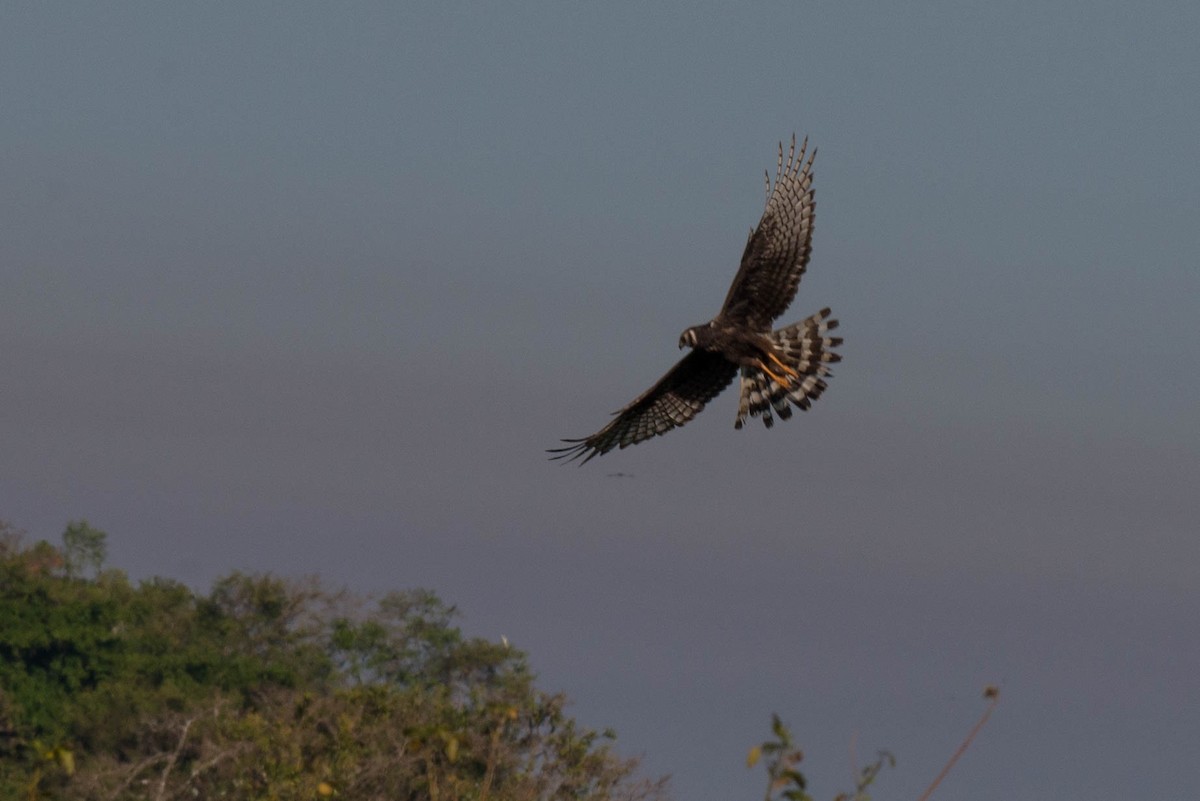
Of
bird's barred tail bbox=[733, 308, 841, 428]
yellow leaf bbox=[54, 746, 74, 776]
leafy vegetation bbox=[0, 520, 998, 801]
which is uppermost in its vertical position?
leafy vegetation bbox=[0, 520, 998, 801]

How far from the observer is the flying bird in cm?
1606

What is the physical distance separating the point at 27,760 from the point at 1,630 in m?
6.39

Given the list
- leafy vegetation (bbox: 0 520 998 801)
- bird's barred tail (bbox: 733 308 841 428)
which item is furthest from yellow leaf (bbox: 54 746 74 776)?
leafy vegetation (bbox: 0 520 998 801)

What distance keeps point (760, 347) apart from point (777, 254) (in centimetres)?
106

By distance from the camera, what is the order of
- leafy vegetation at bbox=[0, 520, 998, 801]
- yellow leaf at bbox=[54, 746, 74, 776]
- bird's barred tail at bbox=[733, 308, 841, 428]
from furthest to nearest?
leafy vegetation at bbox=[0, 520, 998, 801], bird's barred tail at bbox=[733, 308, 841, 428], yellow leaf at bbox=[54, 746, 74, 776]

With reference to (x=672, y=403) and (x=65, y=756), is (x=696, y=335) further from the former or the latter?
(x=65, y=756)

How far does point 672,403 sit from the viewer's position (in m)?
17.7

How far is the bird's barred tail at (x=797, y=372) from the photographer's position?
1583 centimetres

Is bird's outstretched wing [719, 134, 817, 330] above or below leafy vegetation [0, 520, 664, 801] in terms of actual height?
below

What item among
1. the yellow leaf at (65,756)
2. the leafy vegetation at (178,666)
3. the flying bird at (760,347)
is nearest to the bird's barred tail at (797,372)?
the flying bird at (760,347)

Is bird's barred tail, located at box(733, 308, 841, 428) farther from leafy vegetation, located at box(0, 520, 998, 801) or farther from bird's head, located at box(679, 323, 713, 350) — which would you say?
leafy vegetation, located at box(0, 520, 998, 801)

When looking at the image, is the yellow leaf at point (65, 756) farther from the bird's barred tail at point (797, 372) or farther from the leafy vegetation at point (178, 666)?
the leafy vegetation at point (178, 666)

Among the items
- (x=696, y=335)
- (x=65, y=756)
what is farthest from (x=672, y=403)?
(x=65, y=756)

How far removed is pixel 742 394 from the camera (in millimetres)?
16328
